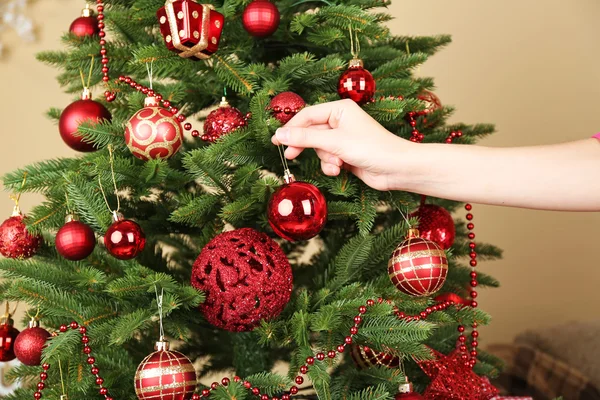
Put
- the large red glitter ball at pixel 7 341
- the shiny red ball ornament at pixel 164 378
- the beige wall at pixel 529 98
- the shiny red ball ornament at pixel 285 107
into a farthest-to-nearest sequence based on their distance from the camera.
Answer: the beige wall at pixel 529 98 < the large red glitter ball at pixel 7 341 < the shiny red ball ornament at pixel 285 107 < the shiny red ball ornament at pixel 164 378

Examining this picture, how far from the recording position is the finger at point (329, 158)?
78 cm

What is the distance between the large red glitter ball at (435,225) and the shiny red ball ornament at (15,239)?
60cm

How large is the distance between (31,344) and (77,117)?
333mm

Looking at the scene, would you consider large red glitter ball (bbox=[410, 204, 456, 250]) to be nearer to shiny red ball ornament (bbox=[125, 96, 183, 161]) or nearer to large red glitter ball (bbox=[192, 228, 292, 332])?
large red glitter ball (bbox=[192, 228, 292, 332])

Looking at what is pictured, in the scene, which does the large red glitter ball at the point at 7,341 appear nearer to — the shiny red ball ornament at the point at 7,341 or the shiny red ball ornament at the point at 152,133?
the shiny red ball ornament at the point at 7,341

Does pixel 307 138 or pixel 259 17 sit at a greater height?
pixel 259 17

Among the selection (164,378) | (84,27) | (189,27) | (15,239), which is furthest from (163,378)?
(84,27)

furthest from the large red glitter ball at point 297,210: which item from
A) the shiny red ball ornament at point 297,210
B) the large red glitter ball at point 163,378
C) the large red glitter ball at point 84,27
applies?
the large red glitter ball at point 84,27

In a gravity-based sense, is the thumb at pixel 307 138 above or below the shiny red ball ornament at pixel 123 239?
above

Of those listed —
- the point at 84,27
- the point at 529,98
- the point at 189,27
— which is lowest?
the point at 189,27

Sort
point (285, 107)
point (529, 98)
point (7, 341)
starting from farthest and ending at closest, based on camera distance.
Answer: point (529, 98) → point (7, 341) → point (285, 107)

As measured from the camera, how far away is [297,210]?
0.70 m

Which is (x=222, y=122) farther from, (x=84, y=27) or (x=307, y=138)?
(x=84, y=27)

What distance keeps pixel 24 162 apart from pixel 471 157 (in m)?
1.44
